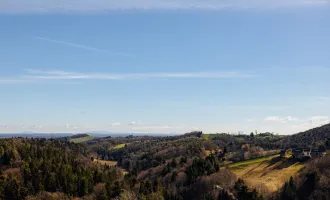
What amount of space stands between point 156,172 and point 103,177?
3686 centimetres

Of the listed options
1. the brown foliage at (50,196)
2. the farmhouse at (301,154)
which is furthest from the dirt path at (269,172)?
the brown foliage at (50,196)

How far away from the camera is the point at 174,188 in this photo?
143625mm

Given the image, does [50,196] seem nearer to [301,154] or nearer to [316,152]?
[301,154]

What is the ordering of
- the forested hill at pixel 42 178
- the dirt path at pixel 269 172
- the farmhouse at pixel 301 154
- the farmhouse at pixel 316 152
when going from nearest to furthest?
1. the dirt path at pixel 269 172
2. the forested hill at pixel 42 178
3. the farmhouse at pixel 301 154
4. the farmhouse at pixel 316 152

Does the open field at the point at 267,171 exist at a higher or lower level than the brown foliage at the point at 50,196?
higher

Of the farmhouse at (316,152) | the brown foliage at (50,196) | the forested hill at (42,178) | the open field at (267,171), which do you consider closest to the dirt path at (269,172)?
the open field at (267,171)

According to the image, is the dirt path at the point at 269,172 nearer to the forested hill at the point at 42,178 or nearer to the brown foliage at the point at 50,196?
the forested hill at the point at 42,178

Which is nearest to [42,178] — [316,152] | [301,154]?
[301,154]

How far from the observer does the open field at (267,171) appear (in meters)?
132

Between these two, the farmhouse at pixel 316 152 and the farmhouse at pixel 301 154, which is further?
the farmhouse at pixel 316 152

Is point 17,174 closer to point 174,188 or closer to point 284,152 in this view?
point 174,188

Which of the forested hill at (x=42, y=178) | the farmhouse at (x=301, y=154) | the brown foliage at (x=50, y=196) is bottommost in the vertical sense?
the brown foliage at (x=50, y=196)

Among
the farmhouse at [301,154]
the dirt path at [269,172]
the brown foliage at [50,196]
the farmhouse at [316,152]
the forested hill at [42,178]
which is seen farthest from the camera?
the farmhouse at [316,152]

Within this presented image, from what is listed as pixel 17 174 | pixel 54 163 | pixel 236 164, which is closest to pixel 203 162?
pixel 236 164
